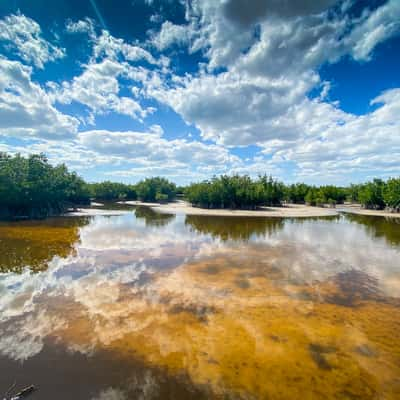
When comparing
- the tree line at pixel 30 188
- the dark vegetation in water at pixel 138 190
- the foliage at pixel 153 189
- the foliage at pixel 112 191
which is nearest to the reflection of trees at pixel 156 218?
the tree line at pixel 30 188

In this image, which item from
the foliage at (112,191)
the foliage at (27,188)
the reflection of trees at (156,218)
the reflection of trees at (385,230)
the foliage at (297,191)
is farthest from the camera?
the foliage at (112,191)

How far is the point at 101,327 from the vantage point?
674cm

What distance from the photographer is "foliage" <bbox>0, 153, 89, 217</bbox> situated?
93.8 feet

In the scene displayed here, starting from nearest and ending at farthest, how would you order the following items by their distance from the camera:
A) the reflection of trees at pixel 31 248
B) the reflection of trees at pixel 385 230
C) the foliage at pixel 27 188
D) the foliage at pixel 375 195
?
the reflection of trees at pixel 31 248
the reflection of trees at pixel 385 230
the foliage at pixel 27 188
the foliage at pixel 375 195

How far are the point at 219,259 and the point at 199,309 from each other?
6241 millimetres

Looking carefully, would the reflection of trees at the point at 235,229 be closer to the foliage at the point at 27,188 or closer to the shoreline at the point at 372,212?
the foliage at the point at 27,188

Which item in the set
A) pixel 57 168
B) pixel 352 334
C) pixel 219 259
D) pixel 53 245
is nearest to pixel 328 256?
pixel 219 259

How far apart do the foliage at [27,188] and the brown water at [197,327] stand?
19.7 meters

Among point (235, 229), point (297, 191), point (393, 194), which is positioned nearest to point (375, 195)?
point (393, 194)

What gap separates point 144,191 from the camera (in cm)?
7956

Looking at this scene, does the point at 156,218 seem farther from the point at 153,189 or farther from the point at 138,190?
the point at 138,190

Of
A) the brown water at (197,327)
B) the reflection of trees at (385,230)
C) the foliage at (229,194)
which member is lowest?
the brown water at (197,327)

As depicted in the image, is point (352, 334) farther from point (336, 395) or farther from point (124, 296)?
point (124, 296)

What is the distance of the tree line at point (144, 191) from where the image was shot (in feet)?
98.9
